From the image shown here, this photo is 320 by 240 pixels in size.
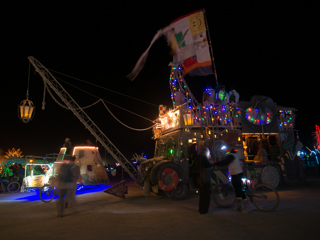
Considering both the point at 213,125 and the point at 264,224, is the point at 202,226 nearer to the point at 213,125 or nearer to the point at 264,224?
the point at 264,224

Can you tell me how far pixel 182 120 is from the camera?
1072cm

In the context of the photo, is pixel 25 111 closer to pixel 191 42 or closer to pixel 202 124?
pixel 202 124

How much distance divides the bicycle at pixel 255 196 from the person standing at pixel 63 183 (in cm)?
465

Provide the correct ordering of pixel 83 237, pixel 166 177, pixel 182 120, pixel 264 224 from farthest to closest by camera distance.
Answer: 1. pixel 182 120
2. pixel 166 177
3. pixel 264 224
4. pixel 83 237

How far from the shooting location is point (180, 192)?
9383 mm

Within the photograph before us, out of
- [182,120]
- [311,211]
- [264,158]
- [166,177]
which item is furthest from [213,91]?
[311,211]

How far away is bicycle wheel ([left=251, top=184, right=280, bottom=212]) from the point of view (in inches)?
249

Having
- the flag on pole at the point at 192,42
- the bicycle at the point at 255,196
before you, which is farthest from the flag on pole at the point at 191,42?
the bicycle at the point at 255,196

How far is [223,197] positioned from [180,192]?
2.49 metres

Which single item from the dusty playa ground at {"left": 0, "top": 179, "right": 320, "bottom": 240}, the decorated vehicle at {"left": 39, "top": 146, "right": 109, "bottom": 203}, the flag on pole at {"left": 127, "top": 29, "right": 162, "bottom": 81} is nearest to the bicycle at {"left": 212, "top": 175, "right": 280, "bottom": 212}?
the dusty playa ground at {"left": 0, "top": 179, "right": 320, "bottom": 240}

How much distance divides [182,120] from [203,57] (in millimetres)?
4509

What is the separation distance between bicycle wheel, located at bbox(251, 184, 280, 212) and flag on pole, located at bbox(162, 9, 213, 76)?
809 centimetres

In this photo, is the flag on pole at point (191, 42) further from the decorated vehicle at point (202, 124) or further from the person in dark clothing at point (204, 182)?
the person in dark clothing at point (204, 182)

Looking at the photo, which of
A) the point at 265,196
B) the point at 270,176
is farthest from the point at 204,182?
the point at 270,176
